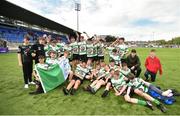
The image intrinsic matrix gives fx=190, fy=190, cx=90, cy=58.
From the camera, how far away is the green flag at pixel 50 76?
21.4 feet

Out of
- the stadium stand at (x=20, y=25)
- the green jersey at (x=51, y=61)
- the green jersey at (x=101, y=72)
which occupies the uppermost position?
the stadium stand at (x=20, y=25)

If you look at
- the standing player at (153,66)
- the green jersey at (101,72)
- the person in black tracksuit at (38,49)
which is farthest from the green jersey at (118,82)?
the person in black tracksuit at (38,49)

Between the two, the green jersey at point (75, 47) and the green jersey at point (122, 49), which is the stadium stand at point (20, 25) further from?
the green jersey at point (122, 49)

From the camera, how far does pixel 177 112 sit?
15.5 ft

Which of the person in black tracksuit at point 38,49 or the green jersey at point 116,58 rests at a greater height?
the person in black tracksuit at point 38,49

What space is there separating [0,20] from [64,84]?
29428 millimetres

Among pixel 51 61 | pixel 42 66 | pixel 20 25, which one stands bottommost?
pixel 42 66

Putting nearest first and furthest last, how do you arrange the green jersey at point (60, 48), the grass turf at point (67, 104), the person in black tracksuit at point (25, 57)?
the grass turf at point (67, 104), the person in black tracksuit at point (25, 57), the green jersey at point (60, 48)

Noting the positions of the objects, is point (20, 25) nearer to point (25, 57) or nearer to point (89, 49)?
point (89, 49)

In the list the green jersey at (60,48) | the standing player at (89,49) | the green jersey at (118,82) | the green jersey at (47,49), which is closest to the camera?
the green jersey at (118,82)

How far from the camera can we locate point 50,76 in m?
6.70

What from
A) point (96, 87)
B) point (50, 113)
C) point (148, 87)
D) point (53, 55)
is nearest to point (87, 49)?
point (53, 55)

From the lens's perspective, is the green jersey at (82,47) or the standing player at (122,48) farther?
the green jersey at (82,47)

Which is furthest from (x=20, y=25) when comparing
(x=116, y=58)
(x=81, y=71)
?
(x=81, y=71)
